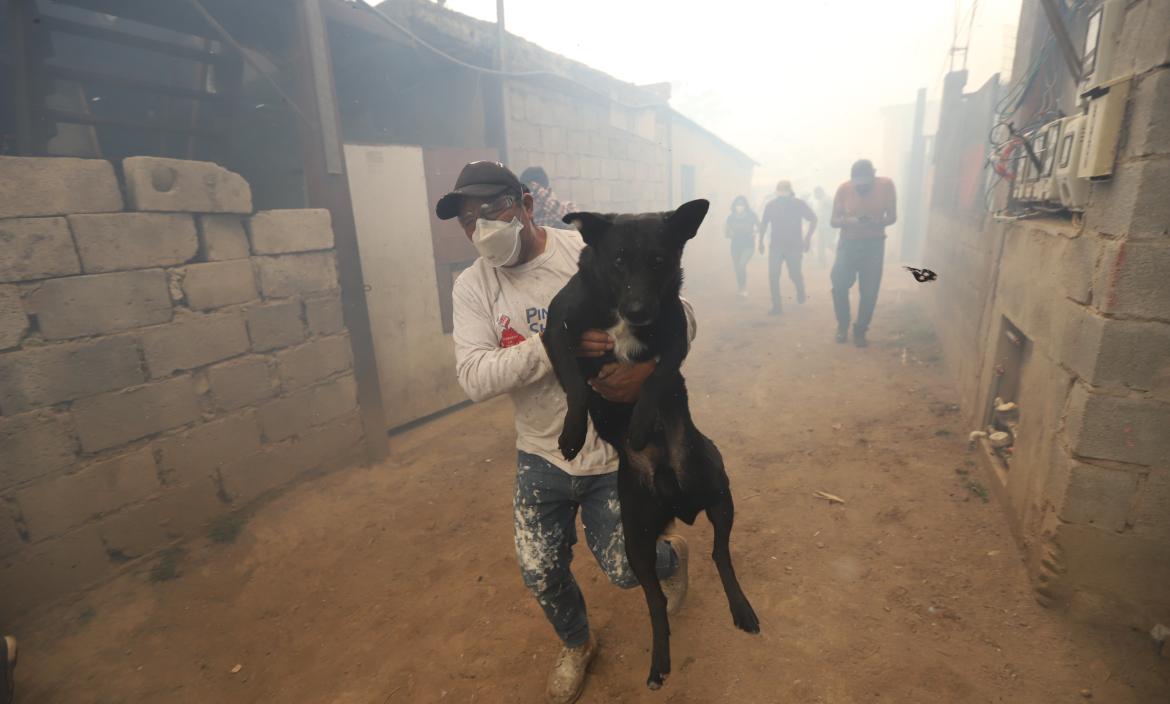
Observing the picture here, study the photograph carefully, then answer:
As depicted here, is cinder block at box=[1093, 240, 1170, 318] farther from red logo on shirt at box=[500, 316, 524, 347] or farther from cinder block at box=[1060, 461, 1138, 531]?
red logo on shirt at box=[500, 316, 524, 347]

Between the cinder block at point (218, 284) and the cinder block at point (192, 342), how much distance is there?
4.7 inches

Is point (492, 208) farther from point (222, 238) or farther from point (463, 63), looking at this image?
point (463, 63)

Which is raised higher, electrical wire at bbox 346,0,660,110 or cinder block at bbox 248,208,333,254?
electrical wire at bbox 346,0,660,110

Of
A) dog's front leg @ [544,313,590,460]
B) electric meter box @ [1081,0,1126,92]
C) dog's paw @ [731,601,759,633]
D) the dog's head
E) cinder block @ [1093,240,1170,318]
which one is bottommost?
dog's paw @ [731,601,759,633]

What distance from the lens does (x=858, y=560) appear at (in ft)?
11.1

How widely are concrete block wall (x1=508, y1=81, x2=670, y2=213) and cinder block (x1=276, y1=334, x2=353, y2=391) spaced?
4106 mm

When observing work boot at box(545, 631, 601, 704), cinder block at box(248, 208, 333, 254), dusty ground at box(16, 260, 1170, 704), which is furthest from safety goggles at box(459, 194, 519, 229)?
cinder block at box(248, 208, 333, 254)

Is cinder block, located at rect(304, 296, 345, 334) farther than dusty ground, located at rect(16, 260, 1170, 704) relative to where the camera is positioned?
Yes

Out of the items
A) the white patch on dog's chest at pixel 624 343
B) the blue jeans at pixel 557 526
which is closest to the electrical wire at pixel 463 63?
the white patch on dog's chest at pixel 624 343

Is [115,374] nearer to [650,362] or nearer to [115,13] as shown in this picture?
[115,13]

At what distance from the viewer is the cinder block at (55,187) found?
3.24m

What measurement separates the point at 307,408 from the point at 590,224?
409 centimetres

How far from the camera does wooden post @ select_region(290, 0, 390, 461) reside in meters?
4.79

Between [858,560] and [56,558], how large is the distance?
16.6 feet
